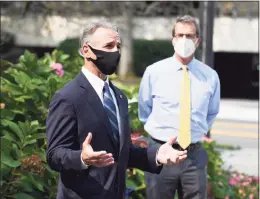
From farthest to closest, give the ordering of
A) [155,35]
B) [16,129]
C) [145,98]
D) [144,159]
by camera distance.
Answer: [155,35], [16,129], [145,98], [144,159]

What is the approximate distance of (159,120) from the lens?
439 cm

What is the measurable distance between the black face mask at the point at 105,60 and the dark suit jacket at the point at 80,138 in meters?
0.09

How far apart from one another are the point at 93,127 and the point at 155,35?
62.9ft

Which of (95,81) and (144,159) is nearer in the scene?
(95,81)

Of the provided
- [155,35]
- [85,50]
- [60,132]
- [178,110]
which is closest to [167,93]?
[178,110]

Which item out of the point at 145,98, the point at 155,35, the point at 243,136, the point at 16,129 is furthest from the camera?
the point at 155,35

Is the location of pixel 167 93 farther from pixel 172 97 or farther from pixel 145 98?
pixel 145 98

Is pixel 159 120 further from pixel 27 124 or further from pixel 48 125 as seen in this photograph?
pixel 48 125

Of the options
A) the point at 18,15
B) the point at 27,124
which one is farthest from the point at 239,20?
the point at 27,124

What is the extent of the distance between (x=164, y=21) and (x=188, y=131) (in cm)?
1727

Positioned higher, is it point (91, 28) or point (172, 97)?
point (91, 28)

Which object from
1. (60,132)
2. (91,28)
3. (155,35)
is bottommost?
(155,35)

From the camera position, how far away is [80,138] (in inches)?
114

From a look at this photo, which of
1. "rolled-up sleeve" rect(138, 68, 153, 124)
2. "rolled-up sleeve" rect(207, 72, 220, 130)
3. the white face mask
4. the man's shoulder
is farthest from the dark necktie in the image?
"rolled-up sleeve" rect(207, 72, 220, 130)
